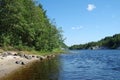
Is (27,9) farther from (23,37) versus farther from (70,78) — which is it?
(70,78)

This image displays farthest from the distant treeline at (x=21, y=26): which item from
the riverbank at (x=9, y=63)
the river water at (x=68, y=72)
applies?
the river water at (x=68, y=72)

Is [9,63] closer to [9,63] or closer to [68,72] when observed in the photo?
[9,63]

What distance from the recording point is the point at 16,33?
295 ft

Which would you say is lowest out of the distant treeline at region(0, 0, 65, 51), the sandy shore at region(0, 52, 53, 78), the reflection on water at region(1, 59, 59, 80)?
the reflection on water at region(1, 59, 59, 80)

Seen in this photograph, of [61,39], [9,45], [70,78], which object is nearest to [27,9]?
[9,45]

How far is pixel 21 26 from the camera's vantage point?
287 feet

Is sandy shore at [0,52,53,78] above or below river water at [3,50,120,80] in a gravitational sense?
above

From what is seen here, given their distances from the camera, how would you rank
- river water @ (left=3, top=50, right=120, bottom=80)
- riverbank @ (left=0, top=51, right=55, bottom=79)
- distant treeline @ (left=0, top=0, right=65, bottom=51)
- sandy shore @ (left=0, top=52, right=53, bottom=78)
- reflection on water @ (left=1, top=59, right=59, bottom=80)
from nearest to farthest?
reflection on water @ (left=1, top=59, right=59, bottom=80), river water @ (left=3, top=50, right=120, bottom=80), riverbank @ (left=0, top=51, right=55, bottom=79), sandy shore @ (left=0, top=52, right=53, bottom=78), distant treeline @ (left=0, top=0, right=65, bottom=51)

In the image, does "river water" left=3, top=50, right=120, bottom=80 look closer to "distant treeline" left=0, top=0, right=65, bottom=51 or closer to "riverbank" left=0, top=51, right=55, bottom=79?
"riverbank" left=0, top=51, right=55, bottom=79

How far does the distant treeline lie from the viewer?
85.2m

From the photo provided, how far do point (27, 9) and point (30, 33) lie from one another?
1007 centimetres

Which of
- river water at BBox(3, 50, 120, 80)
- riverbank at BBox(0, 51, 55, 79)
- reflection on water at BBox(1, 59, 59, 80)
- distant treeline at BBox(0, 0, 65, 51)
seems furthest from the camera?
distant treeline at BBox(0, 0, 65, 51)

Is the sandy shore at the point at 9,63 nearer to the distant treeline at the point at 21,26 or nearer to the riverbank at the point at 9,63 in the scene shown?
the riverbank at the point at 9,63

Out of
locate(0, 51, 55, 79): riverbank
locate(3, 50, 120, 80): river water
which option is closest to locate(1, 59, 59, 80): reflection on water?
locate(3, 50, 120, 80): river water
